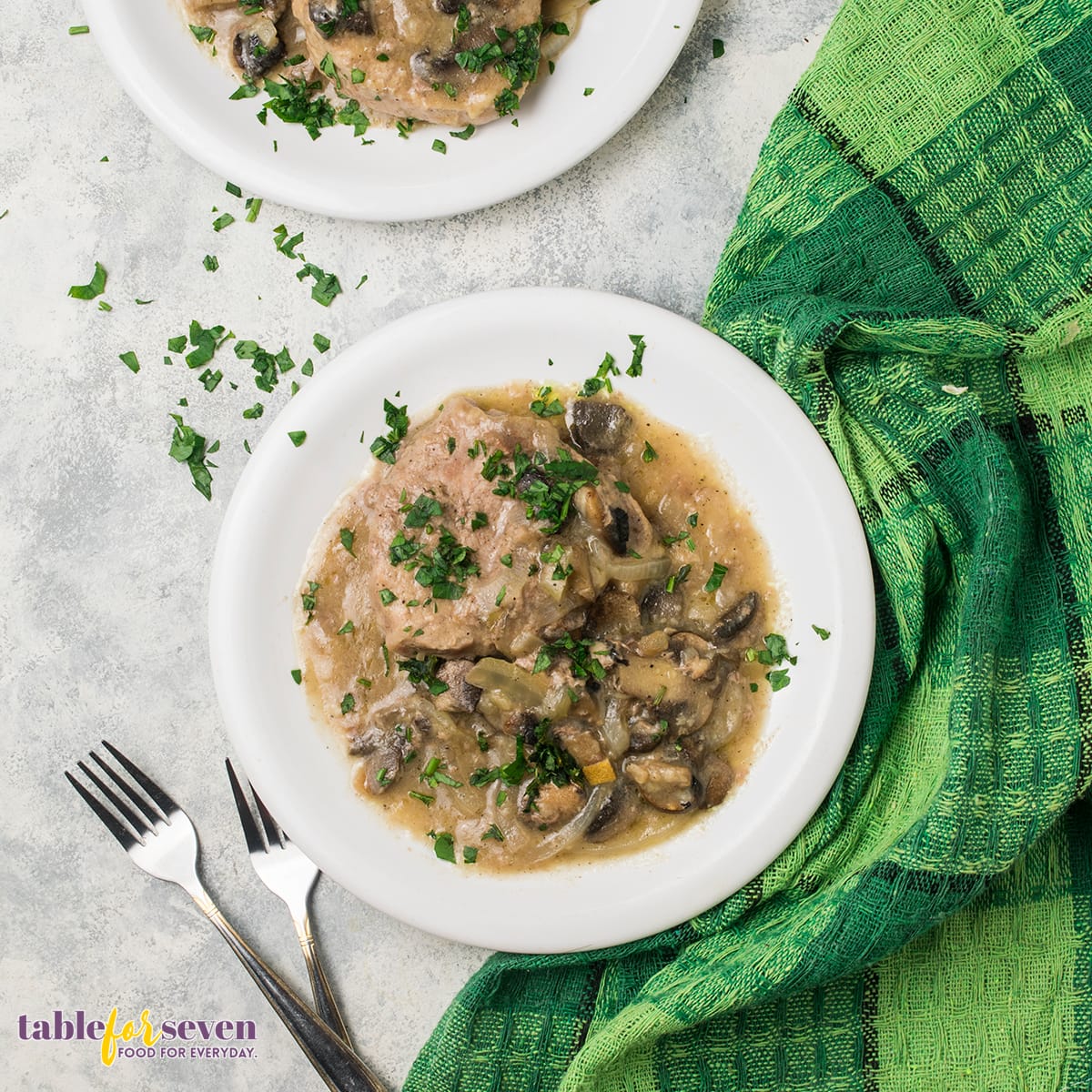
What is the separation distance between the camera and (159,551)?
14.5 feet

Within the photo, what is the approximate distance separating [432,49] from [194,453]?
1835 mm

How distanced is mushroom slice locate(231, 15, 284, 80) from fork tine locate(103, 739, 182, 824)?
2777 millimetres

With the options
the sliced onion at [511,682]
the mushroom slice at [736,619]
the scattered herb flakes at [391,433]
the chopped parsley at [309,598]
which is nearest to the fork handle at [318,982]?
the chopped parsley at [309,598]

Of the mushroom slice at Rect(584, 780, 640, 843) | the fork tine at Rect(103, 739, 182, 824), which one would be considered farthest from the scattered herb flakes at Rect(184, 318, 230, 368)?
the mushroom slice at Rect(584, 780, 640, 843)

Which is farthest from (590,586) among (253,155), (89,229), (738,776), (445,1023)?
(89,229)

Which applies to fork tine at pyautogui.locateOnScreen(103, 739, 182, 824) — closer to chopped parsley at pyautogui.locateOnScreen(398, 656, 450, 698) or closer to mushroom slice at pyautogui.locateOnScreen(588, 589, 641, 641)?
chopped parsley at pyautogui.locateOnScreen(398, 656, 450, 698)

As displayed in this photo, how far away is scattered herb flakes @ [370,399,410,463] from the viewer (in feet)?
13.1

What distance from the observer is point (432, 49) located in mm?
3977

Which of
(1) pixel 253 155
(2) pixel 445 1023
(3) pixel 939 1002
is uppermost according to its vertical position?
(1) pixel 253 155

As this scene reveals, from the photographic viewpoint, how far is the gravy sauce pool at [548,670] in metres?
3.79

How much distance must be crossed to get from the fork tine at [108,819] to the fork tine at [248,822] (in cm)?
48

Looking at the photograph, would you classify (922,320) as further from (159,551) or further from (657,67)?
(159,551)

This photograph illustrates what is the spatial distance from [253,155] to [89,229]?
0.88 metres

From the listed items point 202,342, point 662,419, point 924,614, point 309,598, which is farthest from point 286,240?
point 924,614
